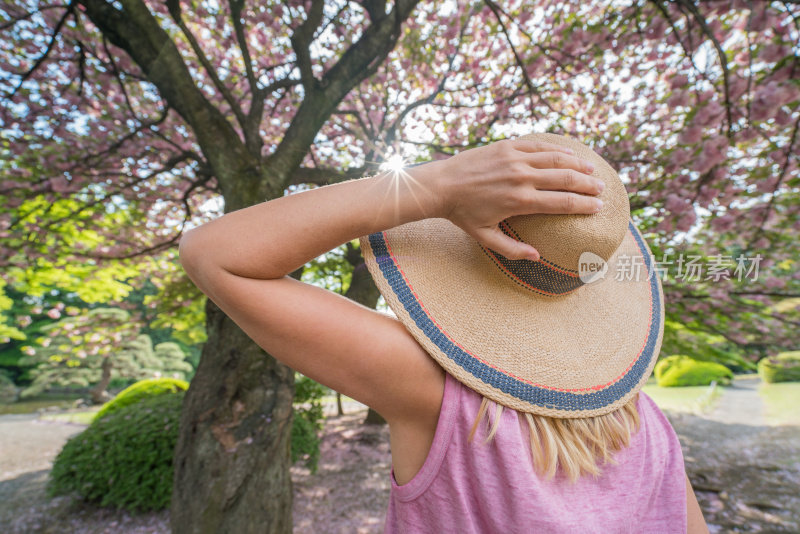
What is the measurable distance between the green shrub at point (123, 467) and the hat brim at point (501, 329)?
17.0ft

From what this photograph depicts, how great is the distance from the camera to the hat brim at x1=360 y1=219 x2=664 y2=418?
2.52 feet

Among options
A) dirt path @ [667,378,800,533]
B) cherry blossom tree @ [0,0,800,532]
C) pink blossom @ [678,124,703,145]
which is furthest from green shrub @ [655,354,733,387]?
pink blossom @ [678,124,703,145]

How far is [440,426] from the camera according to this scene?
2.58 feet

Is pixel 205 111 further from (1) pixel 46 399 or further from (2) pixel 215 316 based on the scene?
(1) pixel 46 399

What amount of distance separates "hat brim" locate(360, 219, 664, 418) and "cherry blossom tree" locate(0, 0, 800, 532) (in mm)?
2075

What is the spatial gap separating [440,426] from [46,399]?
70.4 feet

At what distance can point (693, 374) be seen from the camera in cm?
1380

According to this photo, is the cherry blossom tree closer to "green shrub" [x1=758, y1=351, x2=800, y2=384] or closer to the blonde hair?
the blonde hair

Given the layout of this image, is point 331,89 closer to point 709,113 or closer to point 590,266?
point 590,266

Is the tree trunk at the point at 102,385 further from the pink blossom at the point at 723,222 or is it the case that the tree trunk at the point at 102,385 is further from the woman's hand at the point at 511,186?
the pink blossom at the point at 723,222

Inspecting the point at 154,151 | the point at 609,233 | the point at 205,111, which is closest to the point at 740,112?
the point at 609,233

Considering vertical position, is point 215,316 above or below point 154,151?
below

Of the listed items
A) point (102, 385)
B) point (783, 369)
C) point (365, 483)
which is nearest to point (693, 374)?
point (783, 369)

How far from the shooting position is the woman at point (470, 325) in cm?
73
